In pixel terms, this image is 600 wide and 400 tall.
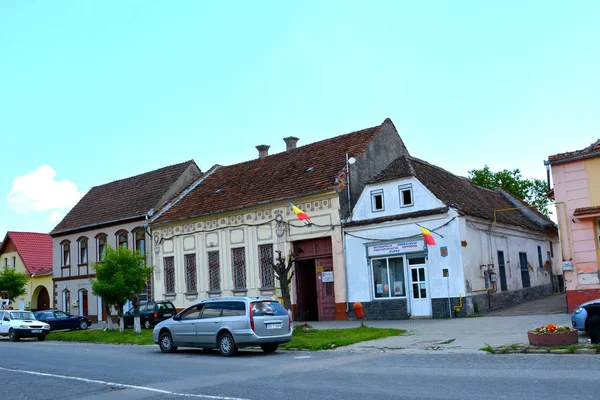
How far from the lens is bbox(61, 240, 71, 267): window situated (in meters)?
43.8

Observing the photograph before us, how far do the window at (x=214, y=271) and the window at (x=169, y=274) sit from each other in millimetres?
3037

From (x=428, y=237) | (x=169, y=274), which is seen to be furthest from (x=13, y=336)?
(x=428, y=237)

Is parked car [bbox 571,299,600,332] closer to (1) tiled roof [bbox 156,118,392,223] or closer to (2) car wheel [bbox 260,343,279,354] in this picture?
(2) car wheel [bbox 260,343,279,354]

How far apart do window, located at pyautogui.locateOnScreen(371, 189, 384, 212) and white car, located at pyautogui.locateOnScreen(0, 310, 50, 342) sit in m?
16.5

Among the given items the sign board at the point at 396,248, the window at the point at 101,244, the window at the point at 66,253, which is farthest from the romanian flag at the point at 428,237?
the window at the point at 66,253

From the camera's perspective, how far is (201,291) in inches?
1321

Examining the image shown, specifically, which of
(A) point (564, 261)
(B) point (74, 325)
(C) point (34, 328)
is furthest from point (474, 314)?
(B) point (74, 325)

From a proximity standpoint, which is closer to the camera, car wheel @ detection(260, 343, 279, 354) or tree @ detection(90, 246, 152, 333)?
car wheel @ detection(260, 343, 279, 354)

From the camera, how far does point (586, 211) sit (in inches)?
884

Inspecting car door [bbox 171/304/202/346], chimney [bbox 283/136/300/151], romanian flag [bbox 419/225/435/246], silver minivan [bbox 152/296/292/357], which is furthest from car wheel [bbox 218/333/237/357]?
chimney [bbox 283/136/300/151]

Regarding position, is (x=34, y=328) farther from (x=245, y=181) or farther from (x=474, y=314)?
(x=474, y=314)

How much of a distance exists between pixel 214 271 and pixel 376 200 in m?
10.4

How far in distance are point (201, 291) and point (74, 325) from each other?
8.01m

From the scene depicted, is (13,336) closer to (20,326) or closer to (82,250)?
(20,326)
